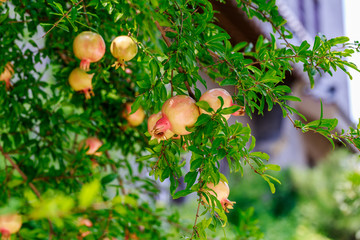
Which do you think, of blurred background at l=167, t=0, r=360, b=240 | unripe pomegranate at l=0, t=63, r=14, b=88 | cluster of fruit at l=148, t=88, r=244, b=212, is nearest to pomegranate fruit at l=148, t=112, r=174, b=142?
cluster of fruit at l=148, t=88, r=244, b=212

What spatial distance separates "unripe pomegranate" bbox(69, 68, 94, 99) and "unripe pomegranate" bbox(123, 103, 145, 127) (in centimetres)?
13

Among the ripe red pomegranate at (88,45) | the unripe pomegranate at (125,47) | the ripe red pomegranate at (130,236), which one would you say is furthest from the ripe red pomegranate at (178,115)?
the ripe red pomegranate at (130,236)

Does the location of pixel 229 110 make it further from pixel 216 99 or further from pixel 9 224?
pixel 9 224

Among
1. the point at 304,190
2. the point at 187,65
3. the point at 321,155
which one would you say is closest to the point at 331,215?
the point at 304,190

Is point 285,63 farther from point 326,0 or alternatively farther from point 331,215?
point 326,0

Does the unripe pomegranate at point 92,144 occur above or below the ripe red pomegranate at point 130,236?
above

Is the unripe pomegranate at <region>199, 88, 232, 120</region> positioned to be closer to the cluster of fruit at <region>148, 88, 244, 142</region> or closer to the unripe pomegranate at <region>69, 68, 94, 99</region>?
A: the cluster of fruit at <region>148, 88, 244, 142</region>

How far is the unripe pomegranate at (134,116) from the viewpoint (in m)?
0.83

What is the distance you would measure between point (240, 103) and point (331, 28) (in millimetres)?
4924

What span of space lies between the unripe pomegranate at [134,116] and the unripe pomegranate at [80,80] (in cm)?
13

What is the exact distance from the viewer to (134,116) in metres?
0.83

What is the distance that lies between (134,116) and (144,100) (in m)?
0.38

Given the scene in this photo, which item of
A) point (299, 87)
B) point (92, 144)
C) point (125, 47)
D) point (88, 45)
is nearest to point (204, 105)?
point (125, 47)

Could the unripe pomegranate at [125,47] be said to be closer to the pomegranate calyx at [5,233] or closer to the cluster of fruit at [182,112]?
the cluster of fruit at [182,112]
